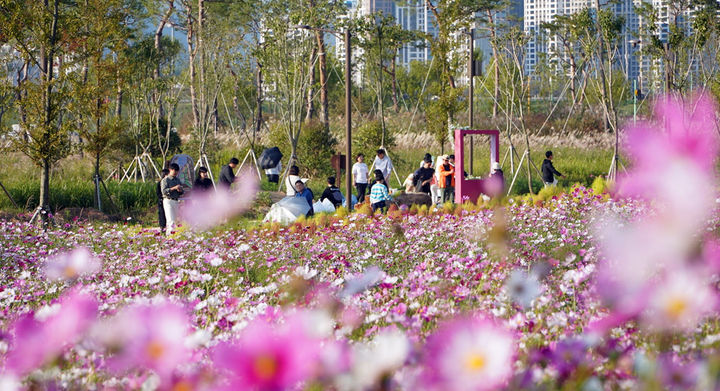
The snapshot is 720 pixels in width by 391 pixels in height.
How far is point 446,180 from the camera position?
14648mm

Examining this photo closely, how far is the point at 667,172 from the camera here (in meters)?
0.84

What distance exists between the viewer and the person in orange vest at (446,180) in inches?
573

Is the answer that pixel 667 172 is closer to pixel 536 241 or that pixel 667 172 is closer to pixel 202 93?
pixel 536 241

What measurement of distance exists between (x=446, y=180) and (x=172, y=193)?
5501mm

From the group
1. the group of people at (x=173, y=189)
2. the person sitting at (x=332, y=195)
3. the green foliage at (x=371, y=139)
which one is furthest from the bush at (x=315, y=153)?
the group of people at (x=173, y=189)

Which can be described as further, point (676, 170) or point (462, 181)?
point (462, 181)

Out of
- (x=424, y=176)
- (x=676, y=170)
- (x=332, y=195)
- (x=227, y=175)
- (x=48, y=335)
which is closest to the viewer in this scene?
(x=676, y=170)

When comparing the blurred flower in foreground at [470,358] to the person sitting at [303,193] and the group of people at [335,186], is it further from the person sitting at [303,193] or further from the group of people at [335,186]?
the person sitting at [303,193]

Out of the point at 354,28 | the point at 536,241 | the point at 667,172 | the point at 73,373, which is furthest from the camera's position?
the point at 354,28

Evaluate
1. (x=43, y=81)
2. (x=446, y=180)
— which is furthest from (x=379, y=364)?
(x=446, y=180)

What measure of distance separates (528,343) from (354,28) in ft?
79.6

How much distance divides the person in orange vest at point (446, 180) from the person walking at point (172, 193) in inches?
205

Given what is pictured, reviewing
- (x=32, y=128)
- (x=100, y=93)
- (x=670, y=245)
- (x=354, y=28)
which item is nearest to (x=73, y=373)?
(x=670, y=245)

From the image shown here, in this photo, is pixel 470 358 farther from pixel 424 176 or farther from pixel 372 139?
pixel 372 139
